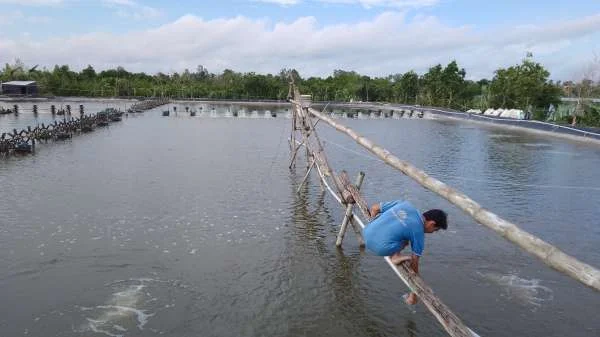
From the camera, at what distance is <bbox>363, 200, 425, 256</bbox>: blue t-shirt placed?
23.9 ft

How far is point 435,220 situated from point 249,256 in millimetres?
6777

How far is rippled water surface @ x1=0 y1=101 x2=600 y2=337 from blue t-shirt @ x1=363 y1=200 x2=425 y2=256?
249 centimetres

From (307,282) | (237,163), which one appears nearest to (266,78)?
(237,163)

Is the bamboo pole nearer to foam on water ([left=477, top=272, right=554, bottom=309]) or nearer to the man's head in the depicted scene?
the man's head

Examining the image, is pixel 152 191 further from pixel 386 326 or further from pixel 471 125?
pixel 471 125

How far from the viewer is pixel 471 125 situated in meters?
60.9

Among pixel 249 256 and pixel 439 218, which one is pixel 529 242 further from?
pixel 249 256

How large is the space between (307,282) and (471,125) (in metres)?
54.7

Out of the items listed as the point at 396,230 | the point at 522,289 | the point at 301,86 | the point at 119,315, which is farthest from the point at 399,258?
the point at 301,86

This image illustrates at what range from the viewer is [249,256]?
42.2 ft

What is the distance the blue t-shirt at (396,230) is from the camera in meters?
7.27

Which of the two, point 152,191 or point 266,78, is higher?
point 266,78

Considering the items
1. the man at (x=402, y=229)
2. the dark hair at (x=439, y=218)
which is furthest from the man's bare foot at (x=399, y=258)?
the dark hair at (x=439, y=218)

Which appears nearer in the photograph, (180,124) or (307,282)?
(307,282)
